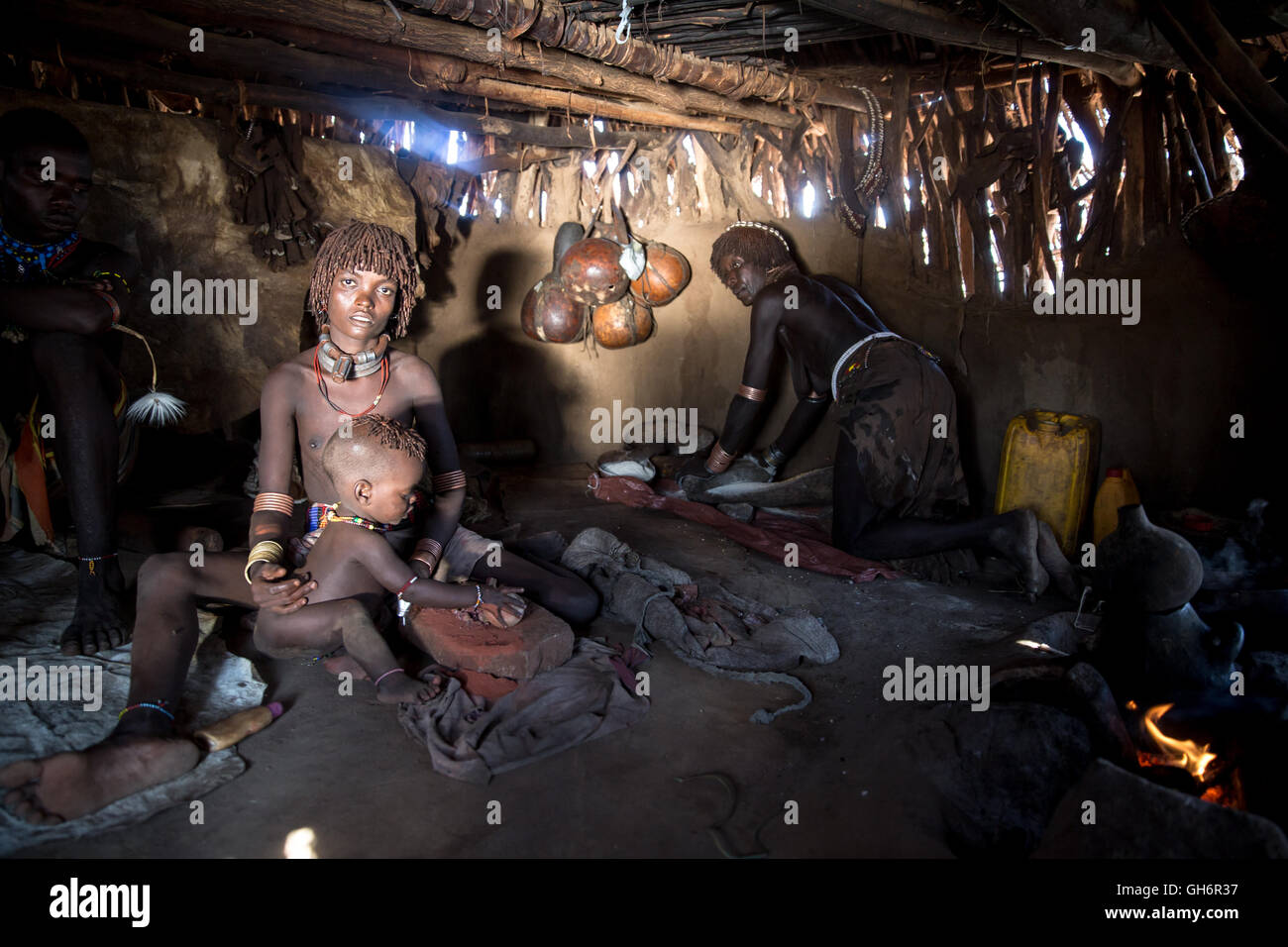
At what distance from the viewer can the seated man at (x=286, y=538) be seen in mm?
1964

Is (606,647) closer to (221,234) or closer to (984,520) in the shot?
(984,520)

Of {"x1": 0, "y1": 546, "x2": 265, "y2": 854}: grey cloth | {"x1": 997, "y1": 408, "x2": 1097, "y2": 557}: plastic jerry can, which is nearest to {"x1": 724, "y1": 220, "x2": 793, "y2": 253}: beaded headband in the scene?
{"x1": 997, "y1": 408, "x2": 1097, "y2": 557}: plastic jerry can

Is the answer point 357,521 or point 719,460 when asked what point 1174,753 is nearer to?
point 357,521

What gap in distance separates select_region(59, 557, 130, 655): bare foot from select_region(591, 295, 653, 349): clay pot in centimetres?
377

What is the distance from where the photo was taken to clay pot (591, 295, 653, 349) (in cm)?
597

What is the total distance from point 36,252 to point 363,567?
175 cm

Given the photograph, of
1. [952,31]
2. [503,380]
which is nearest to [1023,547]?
[952,31]

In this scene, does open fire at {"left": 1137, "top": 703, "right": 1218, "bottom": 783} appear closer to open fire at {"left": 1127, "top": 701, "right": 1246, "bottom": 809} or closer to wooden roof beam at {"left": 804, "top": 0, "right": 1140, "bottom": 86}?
open fire at {"left": 1127, "top": 701, "right": 1246, "bottom": 809}

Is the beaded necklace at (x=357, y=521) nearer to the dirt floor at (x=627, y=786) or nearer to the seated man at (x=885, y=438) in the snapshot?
the dirt floor at (x=627, y=786)

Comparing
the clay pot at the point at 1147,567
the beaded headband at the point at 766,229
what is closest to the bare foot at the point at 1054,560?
the clay pot at the point at 1147,567

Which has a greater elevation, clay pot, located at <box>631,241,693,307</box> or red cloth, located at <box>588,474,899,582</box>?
clay pot, located at <box>631,241,693,307</box>

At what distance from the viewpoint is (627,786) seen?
2.17 meters

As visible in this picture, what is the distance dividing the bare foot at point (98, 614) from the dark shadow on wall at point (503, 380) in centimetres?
346
